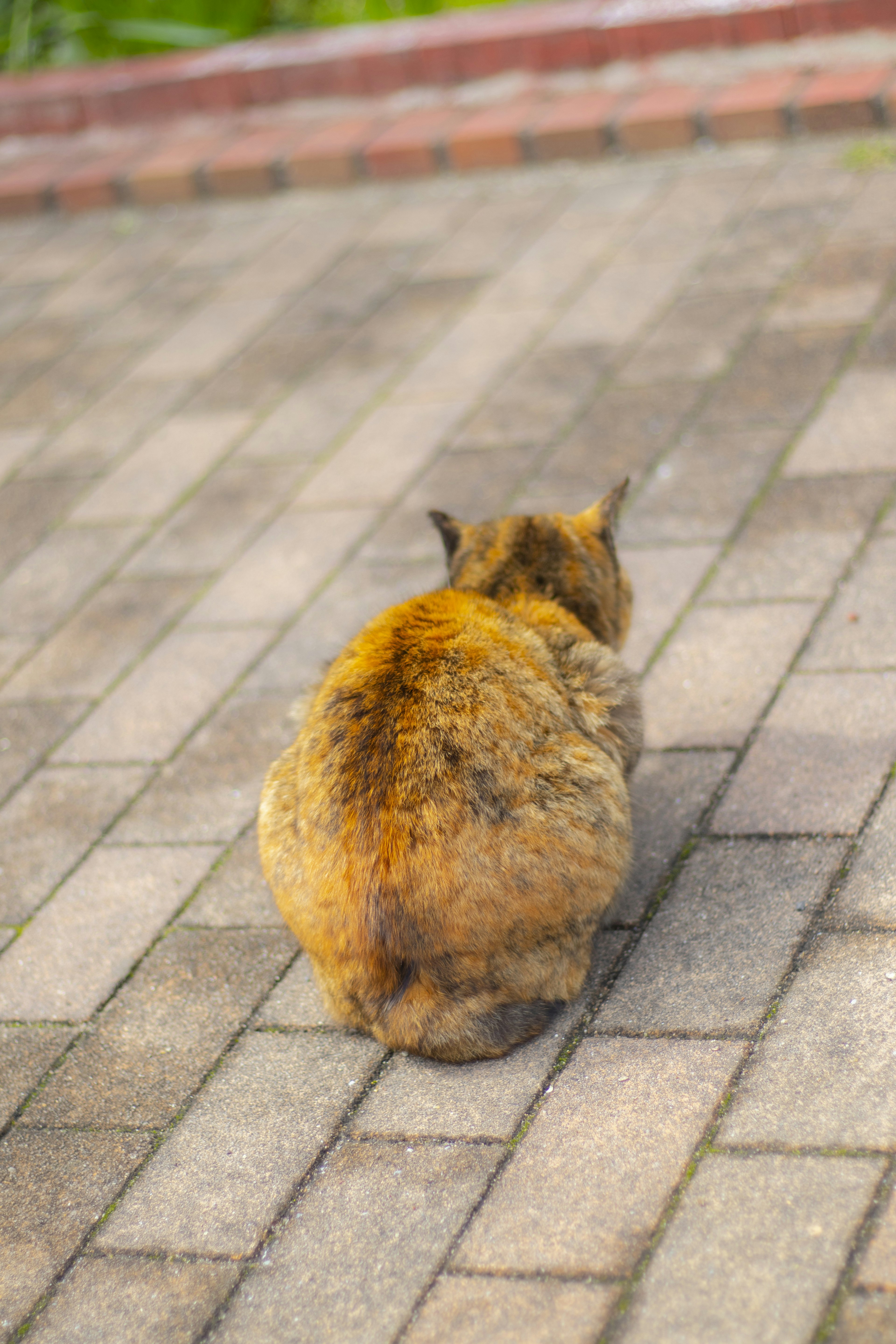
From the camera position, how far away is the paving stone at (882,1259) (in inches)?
104

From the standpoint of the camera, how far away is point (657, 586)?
5035 millimetres

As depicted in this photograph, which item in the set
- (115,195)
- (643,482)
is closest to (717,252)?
(643,482)

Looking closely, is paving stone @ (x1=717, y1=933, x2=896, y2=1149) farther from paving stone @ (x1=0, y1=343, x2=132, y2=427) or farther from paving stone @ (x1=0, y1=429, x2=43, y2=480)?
paving stone @ (x1=0, y1=343, x2=132, y2=427)

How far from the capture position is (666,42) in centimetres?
841

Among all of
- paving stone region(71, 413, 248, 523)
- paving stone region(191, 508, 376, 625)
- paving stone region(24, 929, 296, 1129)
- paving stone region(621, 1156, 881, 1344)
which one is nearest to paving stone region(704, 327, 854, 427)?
paving stone region(191, 508, 376, 625)

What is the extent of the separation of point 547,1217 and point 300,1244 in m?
0.53

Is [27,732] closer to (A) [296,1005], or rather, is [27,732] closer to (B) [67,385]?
(A) [296,1005]

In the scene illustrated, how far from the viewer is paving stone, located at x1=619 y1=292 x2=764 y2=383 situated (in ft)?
20.4

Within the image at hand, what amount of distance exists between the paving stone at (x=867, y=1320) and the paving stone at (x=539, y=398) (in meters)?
3.99

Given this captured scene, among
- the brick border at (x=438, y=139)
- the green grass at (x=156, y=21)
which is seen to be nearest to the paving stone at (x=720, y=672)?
the brick border at (x=438, y=139)

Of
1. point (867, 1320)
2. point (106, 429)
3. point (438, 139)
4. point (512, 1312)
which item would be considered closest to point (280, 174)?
point (438, 139)

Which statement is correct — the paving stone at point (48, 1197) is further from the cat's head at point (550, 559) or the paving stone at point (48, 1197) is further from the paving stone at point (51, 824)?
the cat's head at point (550, 559)

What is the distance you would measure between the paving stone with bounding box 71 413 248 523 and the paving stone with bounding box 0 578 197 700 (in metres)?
0.61

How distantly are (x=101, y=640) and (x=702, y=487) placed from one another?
2350 mm
